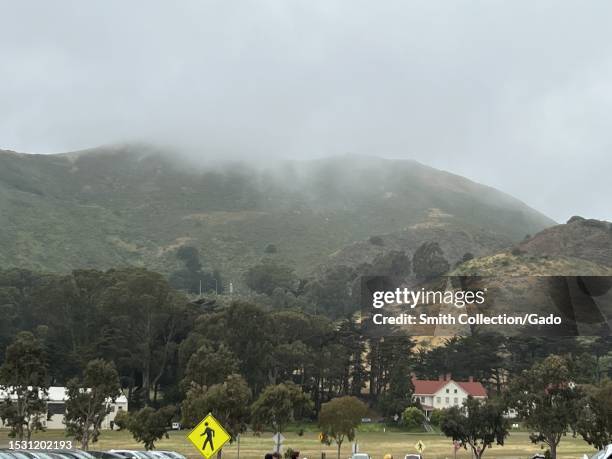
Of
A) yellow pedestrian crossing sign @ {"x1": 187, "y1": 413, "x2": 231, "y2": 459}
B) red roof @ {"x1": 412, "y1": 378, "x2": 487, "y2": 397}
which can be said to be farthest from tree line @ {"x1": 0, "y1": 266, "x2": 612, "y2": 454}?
yellow pedestrian crossing sign @ {"x1": 187, "y1": 413, "x2": 231, "y2": 459}

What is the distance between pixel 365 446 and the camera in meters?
88.2

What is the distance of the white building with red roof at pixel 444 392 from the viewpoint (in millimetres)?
146375

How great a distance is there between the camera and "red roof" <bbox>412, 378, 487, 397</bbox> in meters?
147

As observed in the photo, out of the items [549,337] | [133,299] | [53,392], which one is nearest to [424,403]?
[549,337]

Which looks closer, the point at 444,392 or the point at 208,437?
the point at 208,437

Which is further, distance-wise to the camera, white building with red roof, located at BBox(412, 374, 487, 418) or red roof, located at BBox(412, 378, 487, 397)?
red roof, located at BBox(412, 378, 487, 397)

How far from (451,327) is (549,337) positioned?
31.7 meters

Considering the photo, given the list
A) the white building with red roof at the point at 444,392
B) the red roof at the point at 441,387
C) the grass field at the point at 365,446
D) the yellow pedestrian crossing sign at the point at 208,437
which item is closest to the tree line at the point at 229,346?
the red roof at the point at 441,387

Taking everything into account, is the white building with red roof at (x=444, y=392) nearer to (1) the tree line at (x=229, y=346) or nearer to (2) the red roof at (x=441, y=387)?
(2) the red roof at (x=441, y=387)

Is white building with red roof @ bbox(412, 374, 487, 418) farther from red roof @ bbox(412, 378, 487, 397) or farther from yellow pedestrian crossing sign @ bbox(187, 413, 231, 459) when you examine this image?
yellow pedestrian crossing sign @ bbox(187, 413, 231, 459)

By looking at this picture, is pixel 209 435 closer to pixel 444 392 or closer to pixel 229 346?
pixel 229 346

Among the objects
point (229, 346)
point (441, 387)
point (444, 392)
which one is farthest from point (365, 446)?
point (441, 387)

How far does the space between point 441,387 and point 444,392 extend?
3.01 ft

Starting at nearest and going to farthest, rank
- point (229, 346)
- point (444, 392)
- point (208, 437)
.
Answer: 1. point (208, 437)
2. point (229, 346)
3. point (444, 392)
